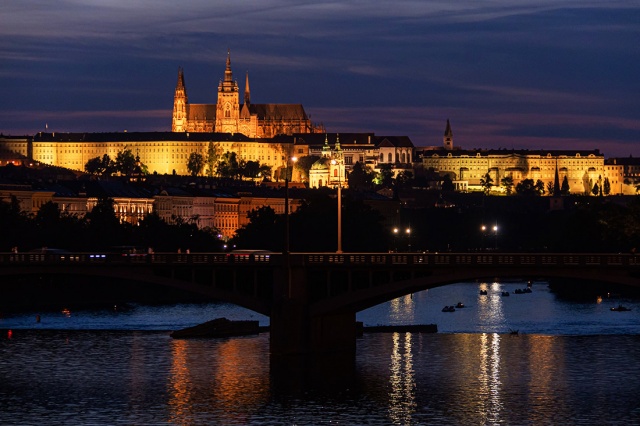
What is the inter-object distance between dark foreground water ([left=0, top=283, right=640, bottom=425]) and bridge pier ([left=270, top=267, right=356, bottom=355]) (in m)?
1.33

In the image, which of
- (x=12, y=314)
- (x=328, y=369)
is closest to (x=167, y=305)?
(x=12, y=314)

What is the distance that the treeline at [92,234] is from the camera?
149 m

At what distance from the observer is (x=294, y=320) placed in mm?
88875

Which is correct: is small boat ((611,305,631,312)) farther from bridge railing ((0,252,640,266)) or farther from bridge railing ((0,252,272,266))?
bridge railing ((0,252,272,266))

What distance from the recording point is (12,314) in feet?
387

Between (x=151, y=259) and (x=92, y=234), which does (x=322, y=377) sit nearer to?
(x=151, y=259)

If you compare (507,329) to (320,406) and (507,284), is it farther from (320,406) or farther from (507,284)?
(507,284)

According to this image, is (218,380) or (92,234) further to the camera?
(92,234)

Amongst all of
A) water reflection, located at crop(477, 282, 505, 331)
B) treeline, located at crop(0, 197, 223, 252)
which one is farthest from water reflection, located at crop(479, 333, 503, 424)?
treeline, located at crop(0, 197, 223, 252)

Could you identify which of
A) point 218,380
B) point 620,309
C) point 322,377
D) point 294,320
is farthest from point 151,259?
point 620,309

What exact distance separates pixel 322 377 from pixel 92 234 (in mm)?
77647

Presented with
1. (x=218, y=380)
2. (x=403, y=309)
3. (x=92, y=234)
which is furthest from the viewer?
(x=92, y=234)

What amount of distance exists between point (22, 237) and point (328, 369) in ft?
221

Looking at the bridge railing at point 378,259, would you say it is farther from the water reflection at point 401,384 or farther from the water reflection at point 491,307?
the water reflection at point 491,307
